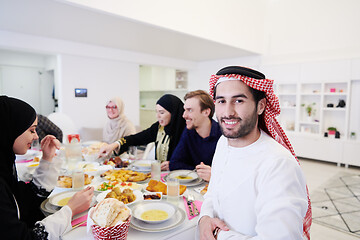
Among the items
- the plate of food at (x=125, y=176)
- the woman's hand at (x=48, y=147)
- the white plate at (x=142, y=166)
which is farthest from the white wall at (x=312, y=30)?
the woman's hand at (x=48, y=147)

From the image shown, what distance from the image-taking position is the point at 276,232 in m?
0.86

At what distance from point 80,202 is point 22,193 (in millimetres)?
494

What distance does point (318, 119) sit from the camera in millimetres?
5789

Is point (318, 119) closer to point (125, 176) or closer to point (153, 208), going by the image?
point (125, 176)

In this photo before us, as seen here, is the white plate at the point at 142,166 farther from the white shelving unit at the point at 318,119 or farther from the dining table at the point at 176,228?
the white shelving unit at the point at 318,119

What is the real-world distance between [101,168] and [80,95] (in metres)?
3.51

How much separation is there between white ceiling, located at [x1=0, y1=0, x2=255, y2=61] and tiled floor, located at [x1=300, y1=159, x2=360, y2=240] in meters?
2.99

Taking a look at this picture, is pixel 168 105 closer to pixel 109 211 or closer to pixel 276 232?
pixel 109 211

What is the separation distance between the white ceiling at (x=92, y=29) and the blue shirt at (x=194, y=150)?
209 centimetres

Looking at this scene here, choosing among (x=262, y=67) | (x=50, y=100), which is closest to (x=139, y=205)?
(x=262, y=67)

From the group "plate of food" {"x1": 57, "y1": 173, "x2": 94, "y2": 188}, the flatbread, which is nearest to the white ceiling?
"plate of food" {"x1": 57, "y1": 173, "x2": 94, "y2": 188}

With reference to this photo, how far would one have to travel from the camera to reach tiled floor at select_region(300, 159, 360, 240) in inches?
101

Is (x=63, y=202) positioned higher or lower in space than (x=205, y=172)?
lower

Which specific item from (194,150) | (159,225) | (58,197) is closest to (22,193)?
(58,197)
